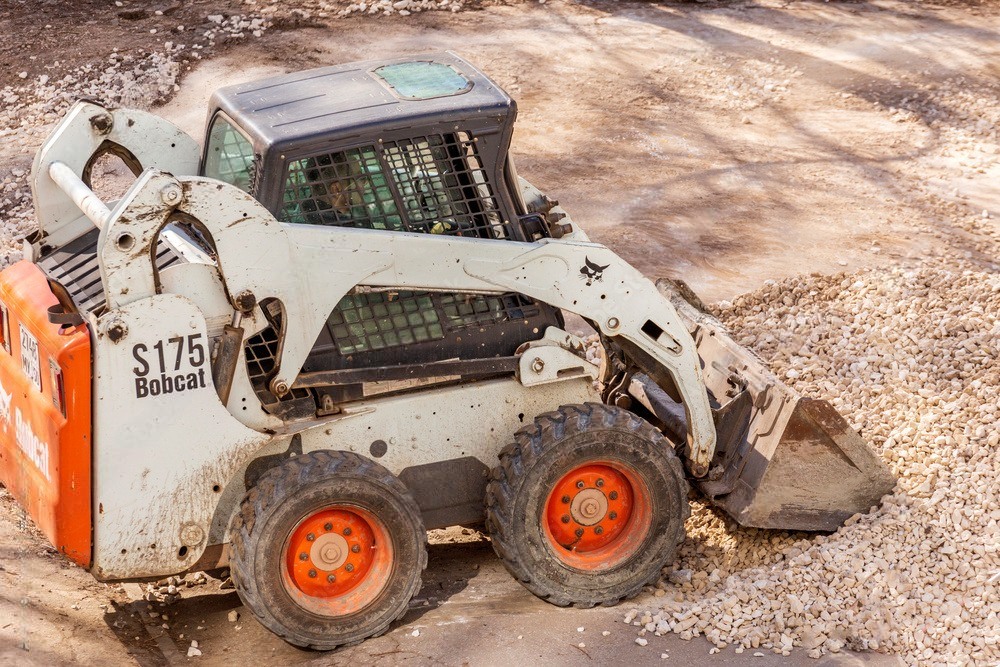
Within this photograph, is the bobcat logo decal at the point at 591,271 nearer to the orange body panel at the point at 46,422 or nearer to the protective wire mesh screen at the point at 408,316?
the protective wire mesh screen at the point at 408,316

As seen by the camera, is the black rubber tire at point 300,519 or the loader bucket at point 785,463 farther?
the loader bucket at point 785,463

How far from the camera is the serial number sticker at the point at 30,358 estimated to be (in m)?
5.13

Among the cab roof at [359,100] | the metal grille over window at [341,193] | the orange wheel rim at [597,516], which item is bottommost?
the orange wheel rim at [597,516]

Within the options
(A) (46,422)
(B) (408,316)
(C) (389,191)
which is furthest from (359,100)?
(A) (46,422)

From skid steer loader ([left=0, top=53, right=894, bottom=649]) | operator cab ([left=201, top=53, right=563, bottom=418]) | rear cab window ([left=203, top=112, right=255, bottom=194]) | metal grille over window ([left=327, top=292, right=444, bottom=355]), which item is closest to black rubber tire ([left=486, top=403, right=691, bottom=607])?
skid steer loader ([left=0, top=53, right=894, bottom=649])

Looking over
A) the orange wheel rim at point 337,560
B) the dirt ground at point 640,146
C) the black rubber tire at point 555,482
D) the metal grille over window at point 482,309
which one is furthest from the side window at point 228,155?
the dirt ground at point 640,146

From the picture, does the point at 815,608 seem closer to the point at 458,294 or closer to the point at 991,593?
the point at 991,593

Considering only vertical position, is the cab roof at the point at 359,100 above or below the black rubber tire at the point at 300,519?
above

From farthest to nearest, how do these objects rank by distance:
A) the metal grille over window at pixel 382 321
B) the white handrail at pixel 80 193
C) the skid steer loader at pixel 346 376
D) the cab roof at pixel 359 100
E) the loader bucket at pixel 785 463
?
the loader bucket at pixel 785 463
the metal grille over window at pixel 382 321
the cab roof at pixel 359 100
the white handrail at pixel 80 193
the skid steer loader at pixel 346 376

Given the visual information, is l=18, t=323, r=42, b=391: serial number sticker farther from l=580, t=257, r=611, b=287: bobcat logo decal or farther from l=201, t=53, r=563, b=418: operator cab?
l=580, t=257, r=611, b=287: bobcat logo decal

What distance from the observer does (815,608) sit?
559cm

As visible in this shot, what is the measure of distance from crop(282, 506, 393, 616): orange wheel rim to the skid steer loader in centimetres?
1

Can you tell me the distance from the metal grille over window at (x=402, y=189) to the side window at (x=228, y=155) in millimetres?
348

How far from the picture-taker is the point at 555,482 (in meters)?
5.63
